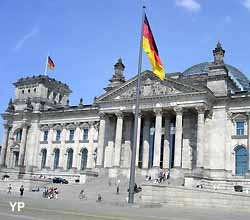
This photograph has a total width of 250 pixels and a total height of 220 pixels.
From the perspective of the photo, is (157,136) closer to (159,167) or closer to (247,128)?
(159,167)

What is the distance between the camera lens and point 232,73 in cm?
7019

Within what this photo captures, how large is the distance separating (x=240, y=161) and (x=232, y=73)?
20383 millimetres

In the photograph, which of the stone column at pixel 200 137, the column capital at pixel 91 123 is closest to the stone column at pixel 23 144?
the column capital at pixel 91 123

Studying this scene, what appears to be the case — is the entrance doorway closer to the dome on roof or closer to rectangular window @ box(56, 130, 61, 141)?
rectangular window @ box(56, 130, 61, 141)

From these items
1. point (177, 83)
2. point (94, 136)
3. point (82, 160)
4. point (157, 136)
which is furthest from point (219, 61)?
point (82, 160)

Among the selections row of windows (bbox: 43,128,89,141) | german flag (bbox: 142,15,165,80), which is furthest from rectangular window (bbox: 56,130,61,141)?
german flag (bbox: 142,15,165,80)

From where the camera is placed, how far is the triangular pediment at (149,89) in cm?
5728

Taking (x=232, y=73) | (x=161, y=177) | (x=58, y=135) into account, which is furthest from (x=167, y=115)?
(x=58, y=135)

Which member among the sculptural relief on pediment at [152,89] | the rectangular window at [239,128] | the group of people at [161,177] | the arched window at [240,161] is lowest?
the group of people at [161,177]

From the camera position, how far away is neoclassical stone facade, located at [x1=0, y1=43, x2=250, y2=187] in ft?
181

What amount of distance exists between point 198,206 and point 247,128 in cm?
2105

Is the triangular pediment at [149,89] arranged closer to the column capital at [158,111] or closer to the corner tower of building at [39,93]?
the column capital at [158,111]

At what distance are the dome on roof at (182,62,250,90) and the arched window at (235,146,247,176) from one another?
54.9ft

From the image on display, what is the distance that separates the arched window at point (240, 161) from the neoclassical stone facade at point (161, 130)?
134 millimetres
